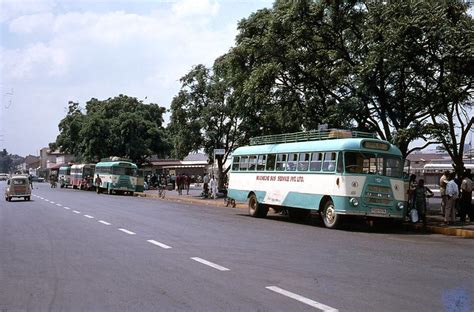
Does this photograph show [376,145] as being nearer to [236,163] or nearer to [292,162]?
[292,162]

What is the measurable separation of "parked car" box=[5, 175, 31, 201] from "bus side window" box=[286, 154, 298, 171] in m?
20.1

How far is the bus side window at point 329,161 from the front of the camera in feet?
59.0

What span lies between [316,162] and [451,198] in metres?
4.63

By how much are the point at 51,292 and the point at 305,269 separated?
4.11m

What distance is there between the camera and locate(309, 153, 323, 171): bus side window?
18.8 m

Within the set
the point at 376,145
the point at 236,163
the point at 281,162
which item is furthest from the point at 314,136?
the point at 236,163

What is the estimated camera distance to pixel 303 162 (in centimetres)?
1984

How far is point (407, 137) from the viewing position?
19969mm

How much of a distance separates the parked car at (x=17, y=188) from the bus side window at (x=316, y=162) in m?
21.6

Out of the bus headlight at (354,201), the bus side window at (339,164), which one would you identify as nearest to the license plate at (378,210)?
the bus headlight at (354,201)

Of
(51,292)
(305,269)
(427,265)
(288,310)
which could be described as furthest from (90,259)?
(427,265)

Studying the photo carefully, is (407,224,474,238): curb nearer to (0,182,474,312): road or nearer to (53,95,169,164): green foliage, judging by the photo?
(0,182,474,312): road

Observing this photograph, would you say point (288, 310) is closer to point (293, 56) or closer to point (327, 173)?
point (327, 173)

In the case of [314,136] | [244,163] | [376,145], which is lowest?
[244,163]
